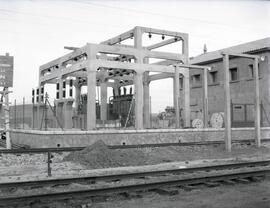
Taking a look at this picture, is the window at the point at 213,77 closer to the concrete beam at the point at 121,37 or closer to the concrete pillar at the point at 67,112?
the concrete beam at the point at 121,37

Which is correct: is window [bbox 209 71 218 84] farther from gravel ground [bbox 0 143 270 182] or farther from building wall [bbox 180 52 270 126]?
gravel ground [bbox 0 143 270 182]

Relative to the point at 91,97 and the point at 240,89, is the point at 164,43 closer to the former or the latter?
the point at 91,97

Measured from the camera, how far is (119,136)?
60.0ft

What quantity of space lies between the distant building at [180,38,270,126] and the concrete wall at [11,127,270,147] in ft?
14.8

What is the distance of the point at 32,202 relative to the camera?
6781 millimetres

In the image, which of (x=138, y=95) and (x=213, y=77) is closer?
(x=138, y=95)

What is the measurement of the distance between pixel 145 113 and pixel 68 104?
6180mm

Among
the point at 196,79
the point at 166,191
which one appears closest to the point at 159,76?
the point at 196,79

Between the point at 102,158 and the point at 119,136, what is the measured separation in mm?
5292

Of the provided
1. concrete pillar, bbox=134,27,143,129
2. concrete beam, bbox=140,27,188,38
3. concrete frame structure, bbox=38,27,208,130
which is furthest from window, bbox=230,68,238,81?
concrete pillar, bbox=134,27,143,129

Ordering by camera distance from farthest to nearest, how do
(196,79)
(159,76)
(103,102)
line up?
(196,79)
(103,102)
(159,76)

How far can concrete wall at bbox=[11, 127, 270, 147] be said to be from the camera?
55.3 feet

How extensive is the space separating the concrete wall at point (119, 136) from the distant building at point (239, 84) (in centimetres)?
450

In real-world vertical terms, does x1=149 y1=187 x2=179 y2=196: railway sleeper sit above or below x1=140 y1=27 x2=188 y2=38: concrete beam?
below
